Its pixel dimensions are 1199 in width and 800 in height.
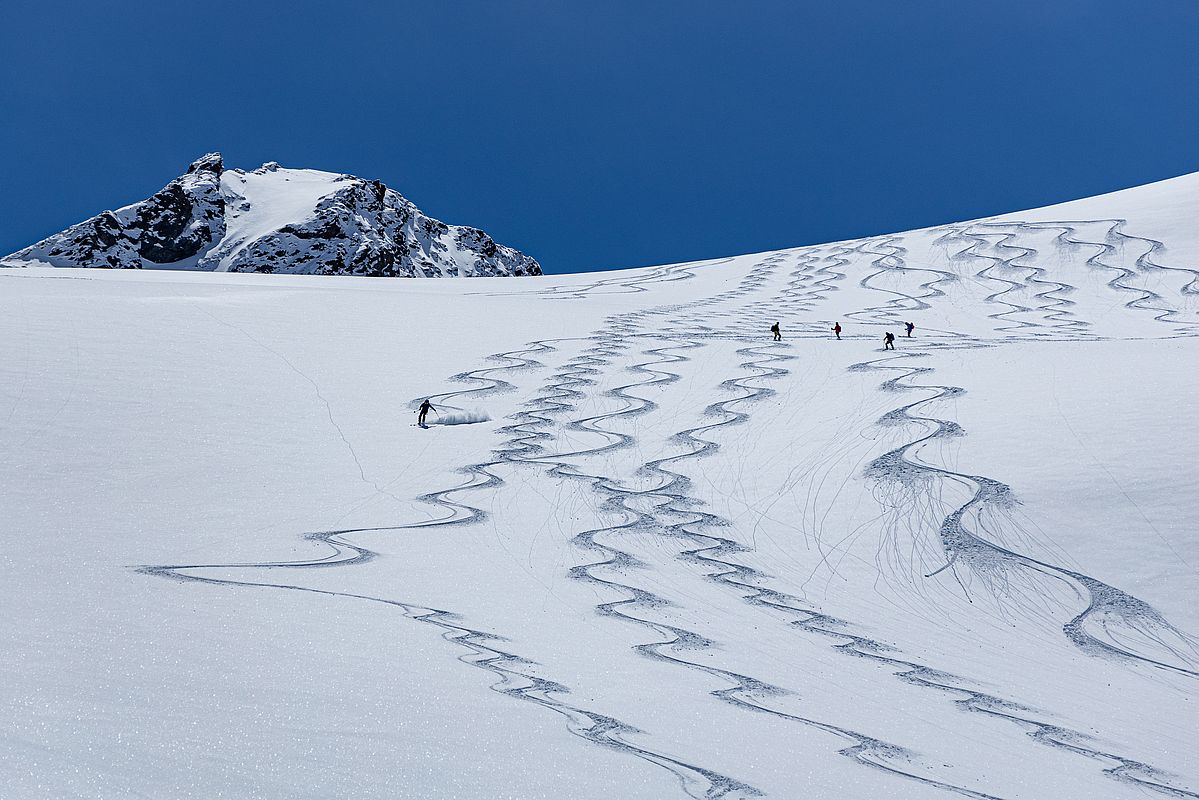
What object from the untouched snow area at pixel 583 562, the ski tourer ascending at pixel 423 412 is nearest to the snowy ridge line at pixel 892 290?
the untouched snow area at pixel 583 562

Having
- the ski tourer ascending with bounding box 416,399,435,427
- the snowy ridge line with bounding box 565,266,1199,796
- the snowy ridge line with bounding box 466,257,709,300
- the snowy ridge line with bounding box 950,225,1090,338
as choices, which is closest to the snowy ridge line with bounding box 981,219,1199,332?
the snowy ridge line with bounding box 950,225,1090,338

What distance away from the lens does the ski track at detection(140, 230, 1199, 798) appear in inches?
308

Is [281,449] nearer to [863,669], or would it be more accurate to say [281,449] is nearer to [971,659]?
[863,669]

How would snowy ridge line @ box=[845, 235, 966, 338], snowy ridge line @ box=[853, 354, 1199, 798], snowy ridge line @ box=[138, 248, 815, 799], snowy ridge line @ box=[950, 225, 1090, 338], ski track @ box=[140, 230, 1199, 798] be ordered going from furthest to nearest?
snowy ridge line @ box=[845, 235, 966, 338] < snowy ridge line @ box=[950, 225, 1090, 338] < snowy ridge line @ box=[853, 354, 1199, 798] < ski track @ box=[140, 230, 1199, 798] < snowy ridge line @ box=[138, 248, 815, 799]

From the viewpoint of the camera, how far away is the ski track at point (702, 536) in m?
7.83

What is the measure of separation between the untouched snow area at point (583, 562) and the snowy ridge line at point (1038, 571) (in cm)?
5

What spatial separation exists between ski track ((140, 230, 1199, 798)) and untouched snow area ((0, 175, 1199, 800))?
2.8 inches

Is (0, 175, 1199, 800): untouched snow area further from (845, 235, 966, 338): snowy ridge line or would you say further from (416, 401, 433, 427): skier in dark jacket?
(845, 235, 966, 338): snowy ridge line

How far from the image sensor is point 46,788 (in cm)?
485

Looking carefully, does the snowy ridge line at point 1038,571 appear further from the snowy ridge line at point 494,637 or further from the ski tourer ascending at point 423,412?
the ski tourer ascending at point 423,412

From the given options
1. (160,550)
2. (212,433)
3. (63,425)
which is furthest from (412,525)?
(63,425)

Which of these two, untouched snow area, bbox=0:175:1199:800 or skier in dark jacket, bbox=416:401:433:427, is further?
skier in dark jacket, bbox=416:401:433:427

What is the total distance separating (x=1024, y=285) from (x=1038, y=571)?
28.4 m

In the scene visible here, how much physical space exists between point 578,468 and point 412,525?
4084mm
